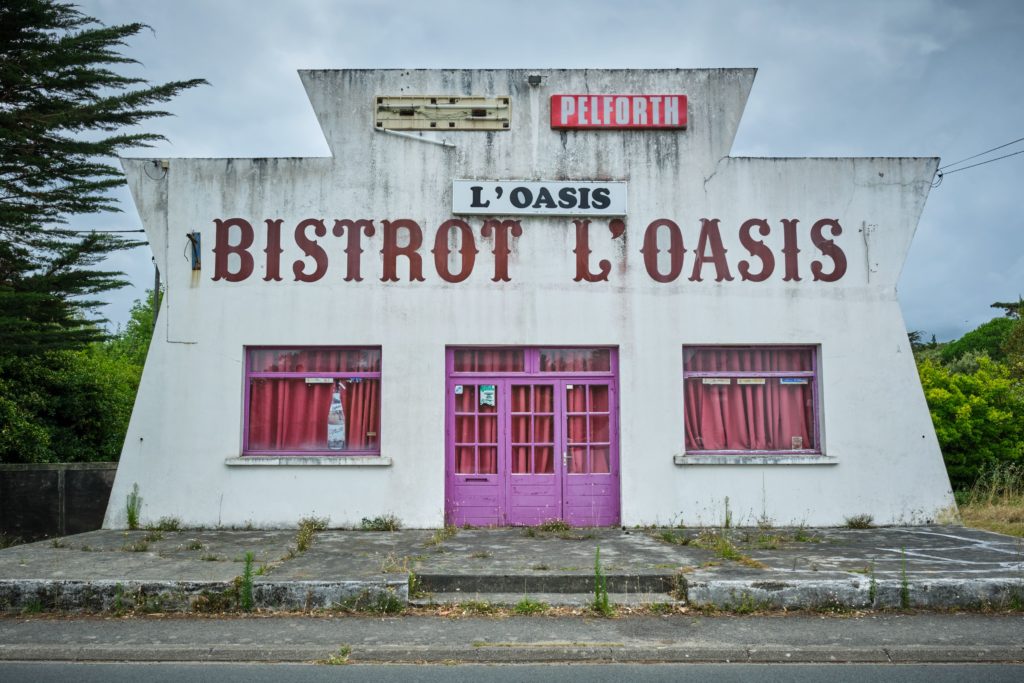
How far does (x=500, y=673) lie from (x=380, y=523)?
524 centimetres

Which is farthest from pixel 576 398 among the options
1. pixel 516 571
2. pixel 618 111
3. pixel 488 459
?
pixel 618 111

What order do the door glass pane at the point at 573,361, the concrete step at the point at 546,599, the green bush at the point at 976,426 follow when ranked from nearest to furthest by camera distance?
the concrete step at the point at 546,599
the door glass pane at the point at 573,361
the green bush at the point at 976,426

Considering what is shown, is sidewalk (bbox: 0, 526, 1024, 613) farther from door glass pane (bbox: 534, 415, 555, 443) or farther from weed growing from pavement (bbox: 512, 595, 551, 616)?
door glass pane (bbox: 534, 415, 555, 443)

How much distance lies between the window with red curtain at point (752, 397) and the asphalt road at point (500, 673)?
544 cm

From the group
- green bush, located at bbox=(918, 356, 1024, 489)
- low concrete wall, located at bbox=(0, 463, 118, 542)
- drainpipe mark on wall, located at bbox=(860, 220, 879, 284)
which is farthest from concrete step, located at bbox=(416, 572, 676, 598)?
green bush, located at bbox=(918, 356, 1024, 489)

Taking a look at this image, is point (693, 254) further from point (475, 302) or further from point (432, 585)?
point (432, 585)

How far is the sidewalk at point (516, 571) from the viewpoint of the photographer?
711cm

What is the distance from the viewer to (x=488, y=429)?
35.8 ft

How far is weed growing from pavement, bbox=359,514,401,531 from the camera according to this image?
10.5 metres

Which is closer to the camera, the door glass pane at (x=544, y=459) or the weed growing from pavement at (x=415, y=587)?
the weed growing from pavement at (x=415, y=587)

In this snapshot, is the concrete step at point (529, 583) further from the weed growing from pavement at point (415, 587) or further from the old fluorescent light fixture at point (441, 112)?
the old fluorescent light fixture at point (441, 112)

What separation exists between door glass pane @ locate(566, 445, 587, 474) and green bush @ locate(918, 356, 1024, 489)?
23.9ft

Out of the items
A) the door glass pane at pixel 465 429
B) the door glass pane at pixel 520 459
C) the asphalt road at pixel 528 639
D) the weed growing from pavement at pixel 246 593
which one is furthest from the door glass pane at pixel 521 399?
the weed growing from pavement at pixel 246 593

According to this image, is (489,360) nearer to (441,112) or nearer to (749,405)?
(441,112)
